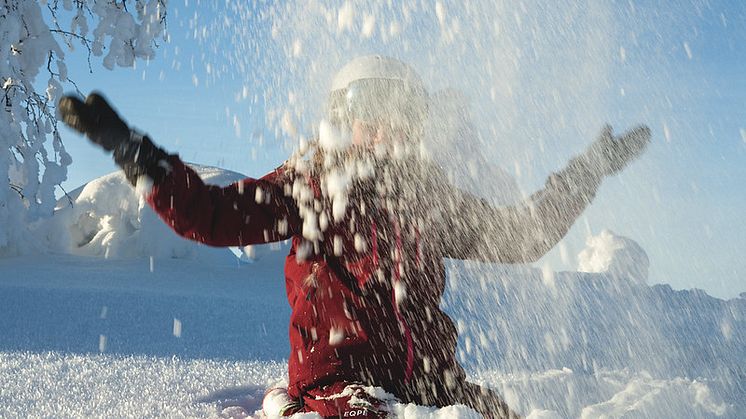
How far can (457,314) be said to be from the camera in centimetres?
536

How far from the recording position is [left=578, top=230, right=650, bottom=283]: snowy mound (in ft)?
29.5

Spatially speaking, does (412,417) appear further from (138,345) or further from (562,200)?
(138,345)

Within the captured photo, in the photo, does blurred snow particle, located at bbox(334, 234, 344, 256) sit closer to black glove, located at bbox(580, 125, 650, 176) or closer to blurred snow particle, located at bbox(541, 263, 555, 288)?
black glove, located at bbox(580, 125, 650, 176)

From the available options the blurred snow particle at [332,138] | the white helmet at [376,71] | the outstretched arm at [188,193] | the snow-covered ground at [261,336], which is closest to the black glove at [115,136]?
the outstretched arm at [188,193]

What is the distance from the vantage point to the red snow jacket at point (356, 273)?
62.2 inches

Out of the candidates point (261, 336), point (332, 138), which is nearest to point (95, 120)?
point (332, 138)

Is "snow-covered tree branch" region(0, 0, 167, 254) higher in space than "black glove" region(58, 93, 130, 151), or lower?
higher

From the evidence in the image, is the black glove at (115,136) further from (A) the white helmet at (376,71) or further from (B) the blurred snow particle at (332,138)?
(A) the white helmet at (376,71)

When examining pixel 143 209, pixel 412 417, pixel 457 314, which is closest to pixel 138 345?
pixel 412 417

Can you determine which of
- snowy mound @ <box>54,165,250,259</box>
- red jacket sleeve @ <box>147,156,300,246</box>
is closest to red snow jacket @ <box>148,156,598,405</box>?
red jacket sleeve @ <box>147,156,300,246</box>

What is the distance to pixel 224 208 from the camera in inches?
62.9

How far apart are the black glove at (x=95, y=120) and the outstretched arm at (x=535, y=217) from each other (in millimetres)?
948

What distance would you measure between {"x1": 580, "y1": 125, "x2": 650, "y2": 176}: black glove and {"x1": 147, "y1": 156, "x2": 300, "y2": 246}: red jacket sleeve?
0.93 meters

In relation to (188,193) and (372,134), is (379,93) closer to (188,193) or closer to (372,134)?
(372,134)
